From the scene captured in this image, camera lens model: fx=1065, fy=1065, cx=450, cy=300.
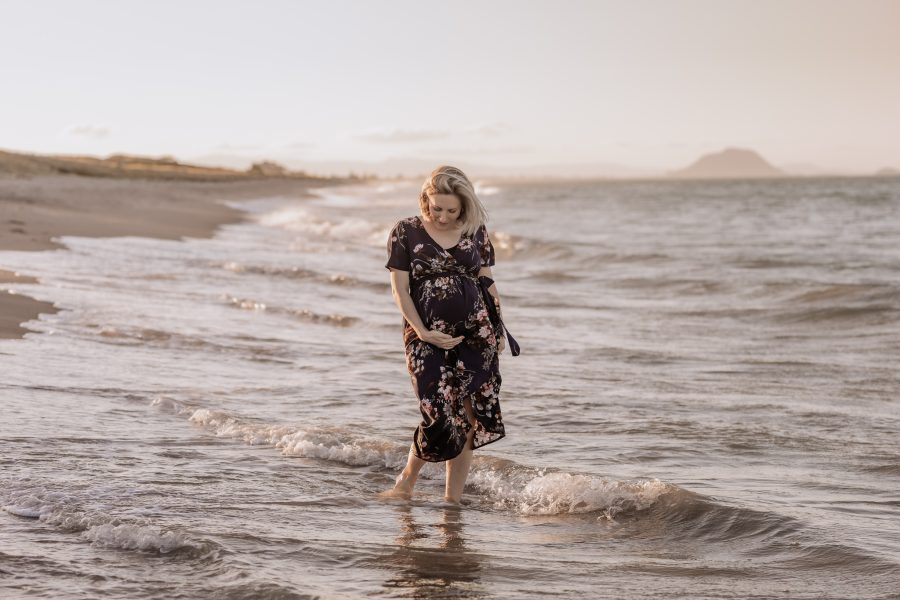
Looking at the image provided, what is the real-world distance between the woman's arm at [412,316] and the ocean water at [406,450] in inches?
33.3

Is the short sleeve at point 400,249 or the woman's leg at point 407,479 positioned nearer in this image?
the short sleeve at point 400,249

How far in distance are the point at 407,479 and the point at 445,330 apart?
0.87 meters

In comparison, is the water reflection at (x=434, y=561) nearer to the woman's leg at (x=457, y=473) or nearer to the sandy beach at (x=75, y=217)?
the woman's leg at (x=457, y=473)

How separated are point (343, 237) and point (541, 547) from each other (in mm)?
26954

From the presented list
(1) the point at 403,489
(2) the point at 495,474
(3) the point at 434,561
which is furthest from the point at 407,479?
(3) the point at 434,561

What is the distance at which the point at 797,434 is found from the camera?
22.8 feet

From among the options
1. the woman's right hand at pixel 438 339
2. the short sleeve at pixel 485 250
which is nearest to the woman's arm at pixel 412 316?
the woman's right hand at pixel 438 339

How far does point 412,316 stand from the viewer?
4.98m

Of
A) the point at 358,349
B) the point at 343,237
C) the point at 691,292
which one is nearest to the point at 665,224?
the point at 343,237

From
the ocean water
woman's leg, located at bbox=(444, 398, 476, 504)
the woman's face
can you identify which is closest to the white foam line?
the ocean water

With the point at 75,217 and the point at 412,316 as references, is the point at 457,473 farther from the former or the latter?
the point at 75,217

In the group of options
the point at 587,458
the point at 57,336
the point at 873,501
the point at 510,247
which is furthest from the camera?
the point at 510,247

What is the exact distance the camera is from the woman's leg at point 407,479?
17.6ft

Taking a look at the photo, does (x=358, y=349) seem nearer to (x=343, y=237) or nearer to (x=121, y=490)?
(x=121, y=490)
